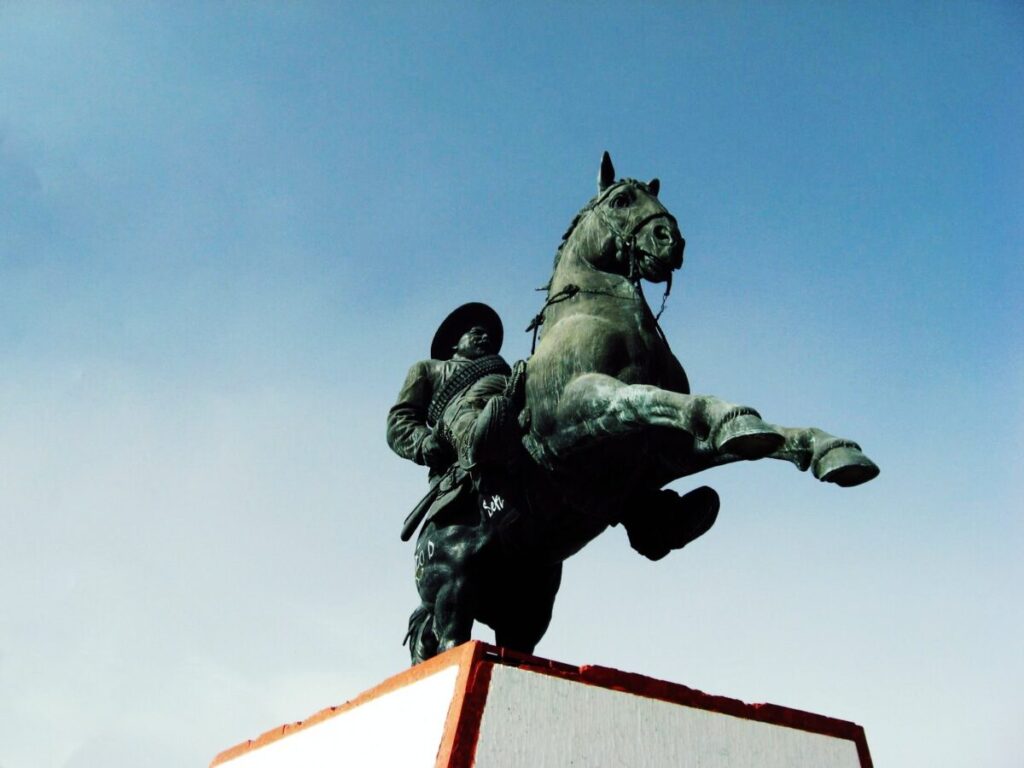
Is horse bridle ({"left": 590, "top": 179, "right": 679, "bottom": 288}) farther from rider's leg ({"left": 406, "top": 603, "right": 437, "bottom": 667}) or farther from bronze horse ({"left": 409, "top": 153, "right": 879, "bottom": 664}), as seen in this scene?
rider's leg ({"left": 406, "top": 603, "right": 437, "bottom": 667})

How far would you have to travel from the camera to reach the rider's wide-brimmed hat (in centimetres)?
665

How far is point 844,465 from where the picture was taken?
3.47 metres

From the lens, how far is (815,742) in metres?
3.97

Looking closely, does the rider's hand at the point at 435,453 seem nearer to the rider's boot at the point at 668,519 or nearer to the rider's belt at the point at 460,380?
the rider's belt at the point at 460,380

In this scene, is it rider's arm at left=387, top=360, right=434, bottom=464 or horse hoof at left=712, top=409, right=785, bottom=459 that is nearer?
horse hoof at left=712, top=409, right=785, bottom=459

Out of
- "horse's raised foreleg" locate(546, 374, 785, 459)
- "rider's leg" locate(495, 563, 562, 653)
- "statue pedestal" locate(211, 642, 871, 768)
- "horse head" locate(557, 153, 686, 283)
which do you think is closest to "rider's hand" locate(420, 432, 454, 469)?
"rider's leg" locate(495, 563, 562, 653)

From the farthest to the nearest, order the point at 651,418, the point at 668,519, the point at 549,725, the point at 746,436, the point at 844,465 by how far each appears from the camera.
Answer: the point at 668,519
the point at 651,418
the point at 746,436
the point at 844,465
the point at 549,725

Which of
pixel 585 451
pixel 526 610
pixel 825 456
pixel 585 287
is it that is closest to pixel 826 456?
pixel 825 456

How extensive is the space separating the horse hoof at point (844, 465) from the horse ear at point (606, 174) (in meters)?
2.60

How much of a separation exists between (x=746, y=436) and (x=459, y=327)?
3.34 metres

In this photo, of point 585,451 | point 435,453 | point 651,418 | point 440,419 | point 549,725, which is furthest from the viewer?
point 440,419

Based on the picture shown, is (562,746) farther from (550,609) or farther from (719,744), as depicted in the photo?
(550,609)

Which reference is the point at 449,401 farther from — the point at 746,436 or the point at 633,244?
the point at 746,436

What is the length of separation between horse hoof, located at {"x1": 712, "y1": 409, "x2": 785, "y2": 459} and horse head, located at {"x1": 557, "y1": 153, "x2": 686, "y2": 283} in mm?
1566
